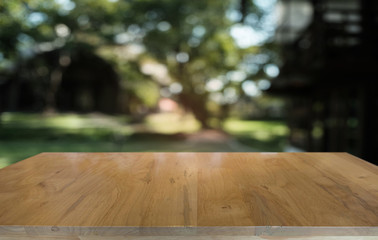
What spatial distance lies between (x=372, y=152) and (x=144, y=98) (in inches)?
645

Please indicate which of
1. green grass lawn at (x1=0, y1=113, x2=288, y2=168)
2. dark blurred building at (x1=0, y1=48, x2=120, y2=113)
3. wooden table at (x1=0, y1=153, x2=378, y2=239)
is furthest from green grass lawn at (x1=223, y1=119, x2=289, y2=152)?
wooden table at (x1=0, y1=153, x2=378, y2=239)

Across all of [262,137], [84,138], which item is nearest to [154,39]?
[84,138]

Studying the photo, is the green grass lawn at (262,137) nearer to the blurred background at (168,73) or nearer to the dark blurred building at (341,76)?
the blurred background at (168,73)

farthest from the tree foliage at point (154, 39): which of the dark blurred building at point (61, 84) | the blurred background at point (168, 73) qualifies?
the dark blurred building at point (61, 84)

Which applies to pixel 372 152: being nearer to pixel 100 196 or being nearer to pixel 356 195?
pixel 356 195

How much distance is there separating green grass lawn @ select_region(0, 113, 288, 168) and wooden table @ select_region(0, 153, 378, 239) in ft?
25.4

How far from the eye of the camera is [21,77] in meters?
18.2

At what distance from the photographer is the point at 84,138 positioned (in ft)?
43.4

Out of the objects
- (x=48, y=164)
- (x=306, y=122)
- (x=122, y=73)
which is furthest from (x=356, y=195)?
(x=122, y=73)

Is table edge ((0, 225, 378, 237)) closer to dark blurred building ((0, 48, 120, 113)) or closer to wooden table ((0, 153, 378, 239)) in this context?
wooden table ((0, 153, 378, 239))

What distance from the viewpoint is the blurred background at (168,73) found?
6.96 metres

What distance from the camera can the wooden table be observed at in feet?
3.05

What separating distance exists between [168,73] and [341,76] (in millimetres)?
11021

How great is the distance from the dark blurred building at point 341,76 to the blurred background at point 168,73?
27 mm
